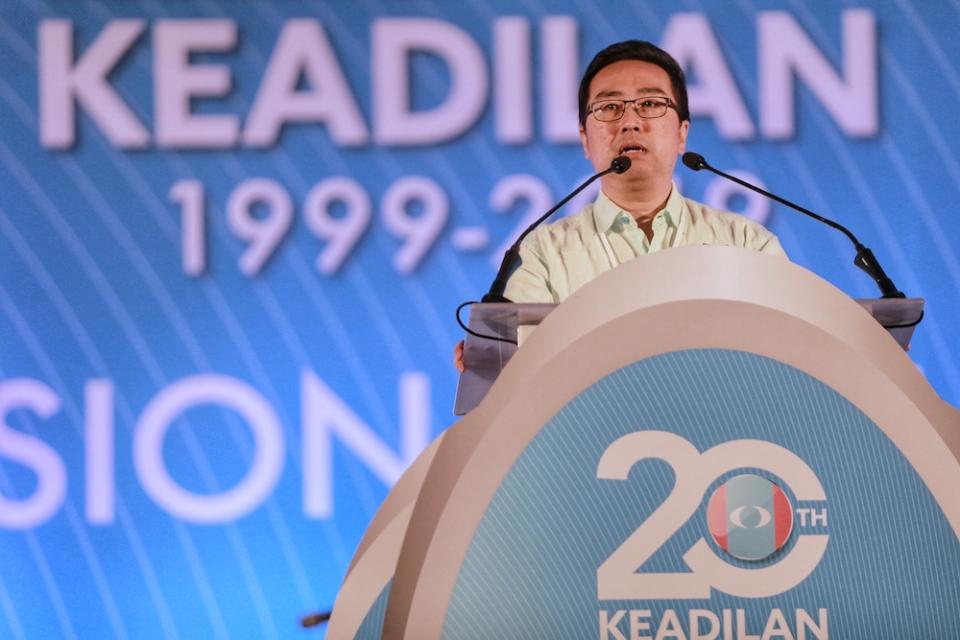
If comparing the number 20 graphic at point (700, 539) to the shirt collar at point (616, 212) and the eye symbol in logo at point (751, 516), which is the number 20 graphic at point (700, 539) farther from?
the shirt collar at point (616, 212)

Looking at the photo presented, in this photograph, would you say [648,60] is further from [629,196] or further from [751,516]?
[751,516]

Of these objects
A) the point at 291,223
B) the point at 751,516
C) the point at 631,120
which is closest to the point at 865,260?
the point at 751,516

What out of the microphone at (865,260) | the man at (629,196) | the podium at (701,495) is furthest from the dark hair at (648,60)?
the podium at (701,495)

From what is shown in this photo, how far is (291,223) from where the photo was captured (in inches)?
137

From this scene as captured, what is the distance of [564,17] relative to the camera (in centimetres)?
349

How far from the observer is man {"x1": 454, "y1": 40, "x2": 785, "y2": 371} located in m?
2.55

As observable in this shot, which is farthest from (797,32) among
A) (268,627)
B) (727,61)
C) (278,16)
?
(268,627)

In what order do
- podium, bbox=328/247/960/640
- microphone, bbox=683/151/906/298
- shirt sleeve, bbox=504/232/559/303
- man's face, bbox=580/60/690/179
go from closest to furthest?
podium, bbox=328/247/960/640 < microphone, bbox=683/151/906/298 < shirt sleeve, bbox=504/232/559/303 < man's face, bbox=580/60/690/179

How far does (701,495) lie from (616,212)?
5.78 feet

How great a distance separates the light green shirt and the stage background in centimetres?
83

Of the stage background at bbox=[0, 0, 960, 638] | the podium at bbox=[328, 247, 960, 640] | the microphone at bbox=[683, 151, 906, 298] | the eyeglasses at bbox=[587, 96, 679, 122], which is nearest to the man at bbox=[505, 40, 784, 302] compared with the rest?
the eyeglasses at bbox=[587, 96, 679, 122]

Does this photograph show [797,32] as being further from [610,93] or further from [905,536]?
[905,536]

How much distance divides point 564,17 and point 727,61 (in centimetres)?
47

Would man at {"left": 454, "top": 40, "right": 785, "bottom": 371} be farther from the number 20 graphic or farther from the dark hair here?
the number 20 graphic
